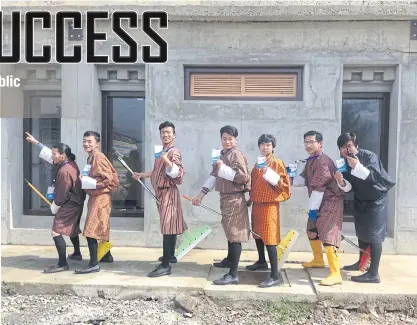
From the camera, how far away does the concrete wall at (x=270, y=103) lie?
6.09 meters

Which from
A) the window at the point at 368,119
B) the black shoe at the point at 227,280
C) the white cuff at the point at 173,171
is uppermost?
the window at the point at 368,119

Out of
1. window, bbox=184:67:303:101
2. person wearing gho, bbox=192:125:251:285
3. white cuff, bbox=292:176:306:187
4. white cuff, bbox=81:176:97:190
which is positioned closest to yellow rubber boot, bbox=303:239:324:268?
white cuff, bbox=292:176:306:187

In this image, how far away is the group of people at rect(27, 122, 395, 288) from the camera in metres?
4.57

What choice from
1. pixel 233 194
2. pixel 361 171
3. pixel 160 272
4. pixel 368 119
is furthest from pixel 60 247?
pixel 368 119

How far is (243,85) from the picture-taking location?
630 centimetres

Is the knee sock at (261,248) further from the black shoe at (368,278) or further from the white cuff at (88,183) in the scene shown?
the white cuff at (88,183)

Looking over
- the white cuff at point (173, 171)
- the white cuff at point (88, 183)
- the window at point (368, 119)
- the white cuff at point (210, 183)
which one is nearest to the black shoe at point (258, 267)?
the white cuff at point (210, 183)

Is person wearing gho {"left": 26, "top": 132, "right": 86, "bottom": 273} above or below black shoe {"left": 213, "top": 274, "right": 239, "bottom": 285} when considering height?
above

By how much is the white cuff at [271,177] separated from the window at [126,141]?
9.63ft

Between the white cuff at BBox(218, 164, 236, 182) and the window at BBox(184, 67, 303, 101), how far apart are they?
205 cm

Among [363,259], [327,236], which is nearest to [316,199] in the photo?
[327,236]

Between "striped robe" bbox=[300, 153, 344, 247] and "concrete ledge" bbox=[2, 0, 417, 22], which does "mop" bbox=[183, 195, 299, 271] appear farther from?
"concrete ledge" bbox=[2, 0, 417, 22]

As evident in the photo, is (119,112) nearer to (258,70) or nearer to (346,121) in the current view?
(258,70)

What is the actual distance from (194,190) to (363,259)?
2528 millimetres
